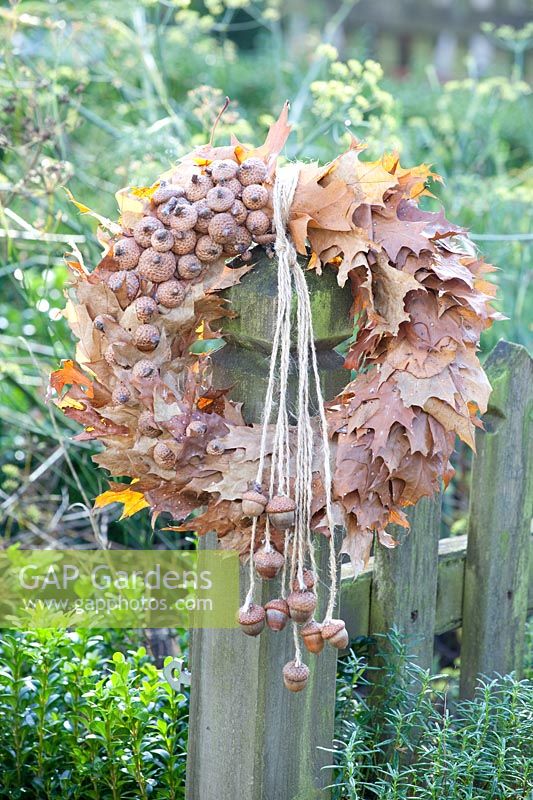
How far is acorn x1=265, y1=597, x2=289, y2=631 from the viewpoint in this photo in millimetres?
1360

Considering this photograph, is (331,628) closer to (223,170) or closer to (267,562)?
(267,562)

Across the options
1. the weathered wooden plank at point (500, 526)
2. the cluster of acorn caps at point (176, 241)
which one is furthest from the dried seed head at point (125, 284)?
the weathered wooden plank at point (500, 526)

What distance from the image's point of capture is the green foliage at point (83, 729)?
69.5 inches

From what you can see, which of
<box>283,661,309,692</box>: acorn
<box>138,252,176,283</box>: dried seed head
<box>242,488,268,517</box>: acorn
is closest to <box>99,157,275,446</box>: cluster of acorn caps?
<box>138,252,176,283</box>: dried seed head

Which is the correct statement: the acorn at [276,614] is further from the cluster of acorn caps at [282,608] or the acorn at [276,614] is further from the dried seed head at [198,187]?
the dried seed head at [198,187]

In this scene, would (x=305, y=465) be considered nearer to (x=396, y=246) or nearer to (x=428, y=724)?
(x=396, y=246)

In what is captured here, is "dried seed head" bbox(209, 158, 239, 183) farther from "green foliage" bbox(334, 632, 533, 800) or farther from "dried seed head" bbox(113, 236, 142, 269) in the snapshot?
"green foliage" bbox(334, 632, 533, 800)

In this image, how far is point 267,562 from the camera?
1.34 metres

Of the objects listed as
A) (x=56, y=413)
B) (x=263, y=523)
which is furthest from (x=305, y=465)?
(x=56, y=413)

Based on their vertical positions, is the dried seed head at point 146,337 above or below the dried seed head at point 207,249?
below

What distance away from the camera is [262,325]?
145 centimetres

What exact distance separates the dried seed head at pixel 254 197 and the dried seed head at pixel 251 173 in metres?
0.01

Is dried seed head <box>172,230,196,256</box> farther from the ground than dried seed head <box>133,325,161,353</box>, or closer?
farther from the ground

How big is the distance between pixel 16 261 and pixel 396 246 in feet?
4.34
